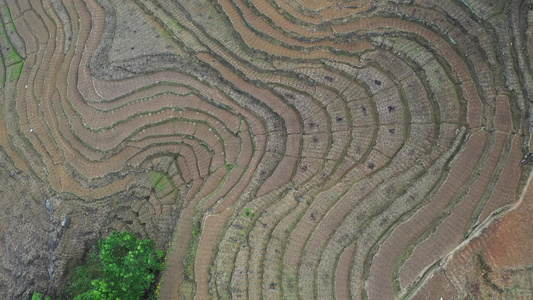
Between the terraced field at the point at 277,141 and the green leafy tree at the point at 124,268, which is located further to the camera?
the green leafy tree at the point at 124,268

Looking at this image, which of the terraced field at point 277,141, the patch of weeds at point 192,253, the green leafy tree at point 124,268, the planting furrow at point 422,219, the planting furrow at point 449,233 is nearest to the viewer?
the planting furrow at point 449,233

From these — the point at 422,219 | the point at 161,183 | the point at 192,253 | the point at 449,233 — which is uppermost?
the point at 161,183

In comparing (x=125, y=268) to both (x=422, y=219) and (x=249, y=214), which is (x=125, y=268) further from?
(x=422, y=219)

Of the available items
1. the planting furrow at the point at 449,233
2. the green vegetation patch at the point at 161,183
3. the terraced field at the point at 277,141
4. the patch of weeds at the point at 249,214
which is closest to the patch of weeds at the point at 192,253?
the terraced field at the point at 277,141

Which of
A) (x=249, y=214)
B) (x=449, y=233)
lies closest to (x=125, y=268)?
(x=249, y=214)

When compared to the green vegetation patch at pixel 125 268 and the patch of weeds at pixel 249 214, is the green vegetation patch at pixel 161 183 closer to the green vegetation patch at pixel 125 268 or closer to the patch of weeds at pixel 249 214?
the green vegetation patch at pixel 125 268

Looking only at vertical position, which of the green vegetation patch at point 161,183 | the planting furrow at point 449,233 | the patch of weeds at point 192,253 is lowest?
the planting furrow at point 449,233

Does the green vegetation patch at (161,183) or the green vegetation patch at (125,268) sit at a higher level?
the green vegetation patch at (161,183)
